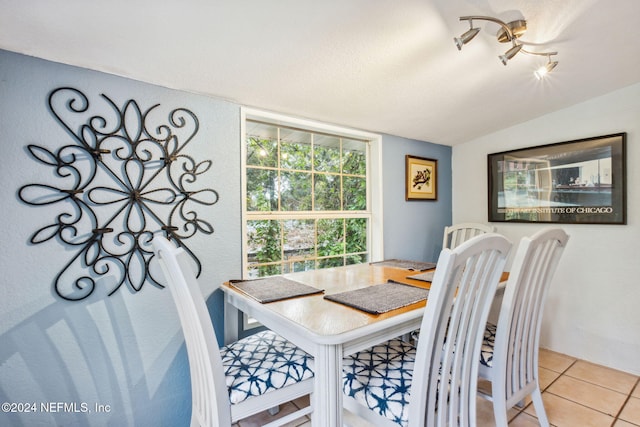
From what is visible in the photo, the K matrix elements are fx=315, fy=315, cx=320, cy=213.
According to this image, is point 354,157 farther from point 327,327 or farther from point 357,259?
point 327,327

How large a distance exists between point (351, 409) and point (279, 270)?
3.40 feet

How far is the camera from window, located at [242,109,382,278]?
205 centimetres

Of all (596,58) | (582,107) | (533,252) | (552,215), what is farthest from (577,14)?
(552,215)

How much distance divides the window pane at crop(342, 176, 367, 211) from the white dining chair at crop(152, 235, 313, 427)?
1.36m

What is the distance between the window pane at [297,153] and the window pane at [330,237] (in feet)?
1.45

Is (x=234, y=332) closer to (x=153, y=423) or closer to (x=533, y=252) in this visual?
(x=153, y=423)

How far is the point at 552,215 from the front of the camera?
101 inches

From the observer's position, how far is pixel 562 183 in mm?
2498

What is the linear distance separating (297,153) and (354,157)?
0.58m

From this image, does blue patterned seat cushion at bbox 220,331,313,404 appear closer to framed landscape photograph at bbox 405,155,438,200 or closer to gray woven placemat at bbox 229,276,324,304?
gray woven placemat at bbox 229,276,324,304

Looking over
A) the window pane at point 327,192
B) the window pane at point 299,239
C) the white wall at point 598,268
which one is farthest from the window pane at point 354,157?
the white wall at point 598,268

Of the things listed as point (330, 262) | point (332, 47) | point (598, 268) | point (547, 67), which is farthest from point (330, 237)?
point (598, 268)

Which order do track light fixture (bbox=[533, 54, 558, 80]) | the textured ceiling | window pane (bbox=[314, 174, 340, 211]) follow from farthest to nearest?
window pane (bbox=[314, 174, 340, 211]) → track light fixture (bbox=[533, 54, 558, 80]) → the textured ceiling

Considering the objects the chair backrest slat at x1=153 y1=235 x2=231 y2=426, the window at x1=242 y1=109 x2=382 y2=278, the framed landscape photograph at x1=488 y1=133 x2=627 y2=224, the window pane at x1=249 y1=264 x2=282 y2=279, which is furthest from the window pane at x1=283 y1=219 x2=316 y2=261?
the framed landscape photograph at x1=488 y1=133 x2=627 y2=224
